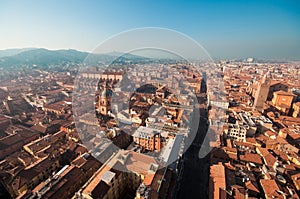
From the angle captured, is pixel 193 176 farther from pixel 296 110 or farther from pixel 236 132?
pixel 296 110

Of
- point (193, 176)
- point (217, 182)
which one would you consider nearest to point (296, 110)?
point (193, 176)

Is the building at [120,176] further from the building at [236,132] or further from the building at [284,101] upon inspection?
the building at [284,101]

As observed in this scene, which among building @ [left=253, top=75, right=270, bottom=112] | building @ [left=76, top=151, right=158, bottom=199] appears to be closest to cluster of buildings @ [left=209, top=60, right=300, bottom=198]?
building @ [left=253, top=75, right=270, bottom=112]

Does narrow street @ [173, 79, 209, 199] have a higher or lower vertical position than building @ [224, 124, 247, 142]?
lower

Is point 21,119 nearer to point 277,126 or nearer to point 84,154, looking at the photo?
point 84,154

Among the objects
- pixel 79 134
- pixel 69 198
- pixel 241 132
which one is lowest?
pixel 69 198

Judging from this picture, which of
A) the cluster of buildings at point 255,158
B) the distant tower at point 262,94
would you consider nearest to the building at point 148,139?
the cluster of buildings at point 255,158

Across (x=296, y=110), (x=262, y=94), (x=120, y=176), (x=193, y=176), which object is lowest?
(x=193, y=176)

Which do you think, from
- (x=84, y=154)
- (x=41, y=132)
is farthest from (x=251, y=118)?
(x=41, y=132)

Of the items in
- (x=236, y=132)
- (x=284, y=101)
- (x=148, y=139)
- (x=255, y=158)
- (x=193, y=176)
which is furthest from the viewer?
(x=284, y=101)

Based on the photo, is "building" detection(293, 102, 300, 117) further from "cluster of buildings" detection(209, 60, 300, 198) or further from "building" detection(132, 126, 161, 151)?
"building" detection(132, 126, 161, 151)

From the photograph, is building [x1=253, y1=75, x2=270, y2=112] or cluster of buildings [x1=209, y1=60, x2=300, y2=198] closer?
cluster of buildings [x1=209, y1=60, x2=300, y2=198]
